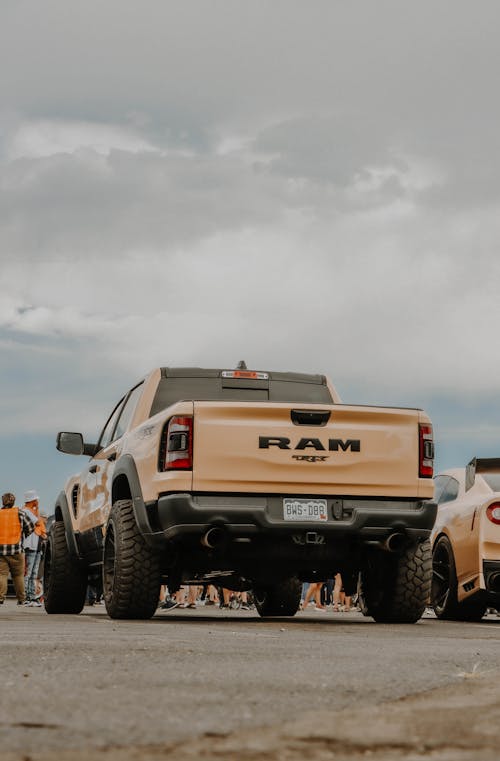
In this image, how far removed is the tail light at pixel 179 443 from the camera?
33.5ft

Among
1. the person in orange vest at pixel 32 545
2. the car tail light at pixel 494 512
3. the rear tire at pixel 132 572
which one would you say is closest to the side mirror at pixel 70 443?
the rear tire at pixel 132 572

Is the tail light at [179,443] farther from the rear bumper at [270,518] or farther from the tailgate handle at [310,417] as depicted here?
the tailgate handle at [310,417]

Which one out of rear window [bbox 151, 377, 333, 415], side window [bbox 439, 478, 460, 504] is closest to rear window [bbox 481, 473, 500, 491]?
side window [bbox 439, 478, 460, 504]

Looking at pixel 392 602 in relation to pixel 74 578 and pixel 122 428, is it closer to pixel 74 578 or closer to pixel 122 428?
pixel 122 428

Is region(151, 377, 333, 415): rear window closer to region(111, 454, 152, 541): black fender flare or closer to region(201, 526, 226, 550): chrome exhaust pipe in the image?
region(111, 454, 152, 541): black fender flare

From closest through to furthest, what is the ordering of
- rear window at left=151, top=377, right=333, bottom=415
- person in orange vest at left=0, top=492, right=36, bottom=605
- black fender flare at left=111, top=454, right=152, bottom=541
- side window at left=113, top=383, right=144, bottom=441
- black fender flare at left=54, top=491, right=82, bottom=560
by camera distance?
1. black fender flare at left=111, top=454, right=152, bottom=541
2. rear window at left=151, top=377, right=333, bottom=415
3. side window at left=113, top=383, right=144, bottom=441
4. black fender flare at left=54, top=491, right=82, bottom=560
5. person in orange vest at left=0, top=492, right=36, bottom=605

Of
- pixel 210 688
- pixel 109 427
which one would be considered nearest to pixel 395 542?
pixel 109 427

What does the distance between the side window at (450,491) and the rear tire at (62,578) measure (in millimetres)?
3811

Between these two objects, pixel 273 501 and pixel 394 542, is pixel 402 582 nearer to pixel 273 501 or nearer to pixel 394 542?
pixel 394 542

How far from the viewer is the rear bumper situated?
1013cm

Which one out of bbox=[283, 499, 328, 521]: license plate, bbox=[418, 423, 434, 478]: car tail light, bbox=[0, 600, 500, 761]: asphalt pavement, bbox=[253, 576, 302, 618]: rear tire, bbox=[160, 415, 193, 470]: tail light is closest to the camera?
bbox=[0, 600, 500, 761]: asphalt pavement

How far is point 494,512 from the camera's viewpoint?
1269 centimetres

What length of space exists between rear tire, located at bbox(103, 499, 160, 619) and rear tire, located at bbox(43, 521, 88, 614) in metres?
3.00

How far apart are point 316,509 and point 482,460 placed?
3438 mm
